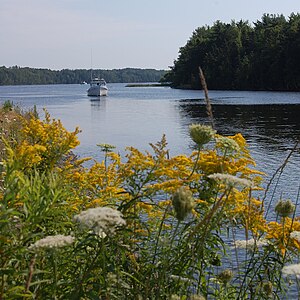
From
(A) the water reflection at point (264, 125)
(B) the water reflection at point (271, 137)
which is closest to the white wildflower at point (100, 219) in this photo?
(B) the water reflection at point (271, 137)

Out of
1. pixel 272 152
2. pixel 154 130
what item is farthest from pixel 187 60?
pixel 272 152

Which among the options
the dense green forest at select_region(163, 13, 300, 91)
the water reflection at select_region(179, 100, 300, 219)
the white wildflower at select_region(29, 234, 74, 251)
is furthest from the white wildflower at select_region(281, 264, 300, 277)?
the dense green forest at select_region(163, 13, 300, 91)

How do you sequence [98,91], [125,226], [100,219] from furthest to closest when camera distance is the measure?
[98,91] → [125,226] → [100,219]

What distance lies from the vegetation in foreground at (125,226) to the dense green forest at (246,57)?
7239 centimetres

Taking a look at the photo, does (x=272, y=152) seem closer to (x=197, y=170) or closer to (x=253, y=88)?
(x=197, y=170)

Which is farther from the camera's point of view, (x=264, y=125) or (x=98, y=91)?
(x=98, y=91)

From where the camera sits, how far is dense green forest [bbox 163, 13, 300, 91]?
251 ft

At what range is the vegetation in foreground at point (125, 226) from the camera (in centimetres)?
250

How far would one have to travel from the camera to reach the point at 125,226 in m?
2.83

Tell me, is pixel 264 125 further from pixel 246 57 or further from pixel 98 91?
pixel 246 57

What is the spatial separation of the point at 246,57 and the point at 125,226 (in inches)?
3275

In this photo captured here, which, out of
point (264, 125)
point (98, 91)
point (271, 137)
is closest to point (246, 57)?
point (98, 91)

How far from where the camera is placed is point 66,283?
275 centimetres

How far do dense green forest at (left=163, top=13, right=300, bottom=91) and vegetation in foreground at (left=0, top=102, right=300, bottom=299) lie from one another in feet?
237
